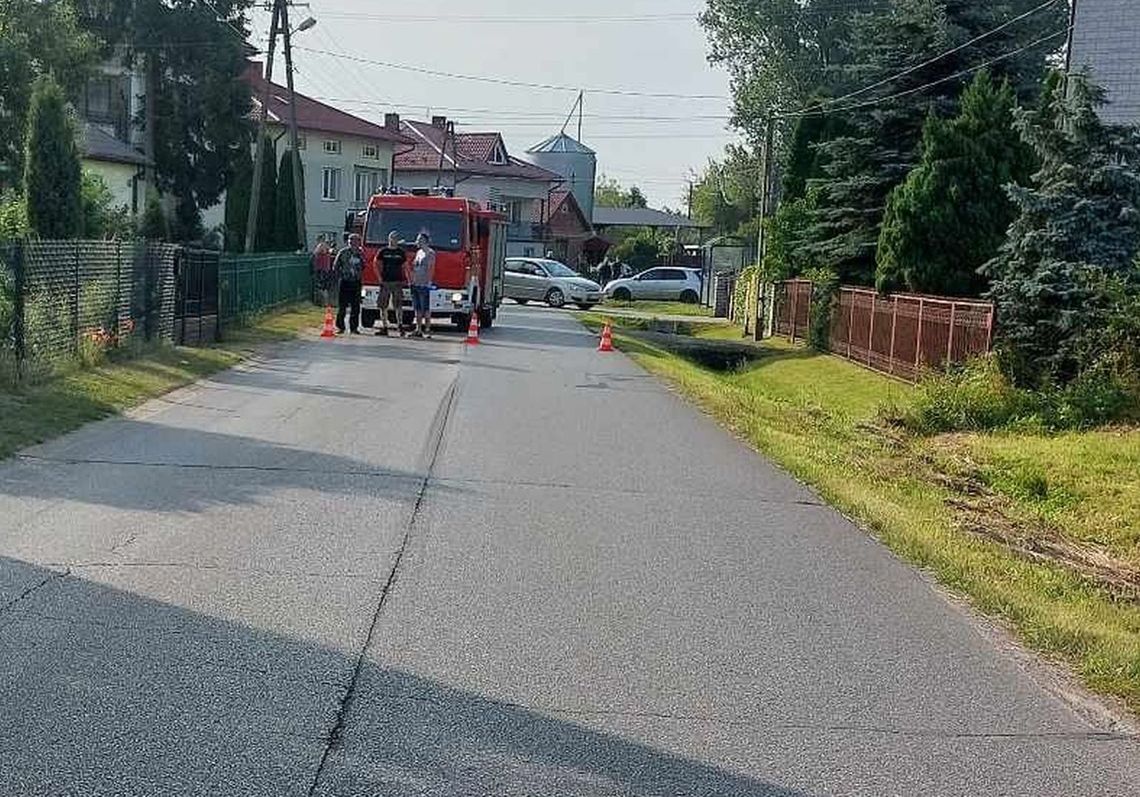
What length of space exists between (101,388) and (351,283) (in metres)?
13.0

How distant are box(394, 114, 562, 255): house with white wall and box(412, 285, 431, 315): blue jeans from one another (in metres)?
55.8

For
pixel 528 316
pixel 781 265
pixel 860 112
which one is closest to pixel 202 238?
pixel 528 316

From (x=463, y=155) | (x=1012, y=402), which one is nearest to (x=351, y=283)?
(x=1012, y=402)

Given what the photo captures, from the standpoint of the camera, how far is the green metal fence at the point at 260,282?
26391 mm

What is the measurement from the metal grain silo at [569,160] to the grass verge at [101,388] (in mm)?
90424

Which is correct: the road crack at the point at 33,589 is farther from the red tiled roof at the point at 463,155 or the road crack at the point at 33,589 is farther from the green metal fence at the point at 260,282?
the red tiled roof at the point at 463,155

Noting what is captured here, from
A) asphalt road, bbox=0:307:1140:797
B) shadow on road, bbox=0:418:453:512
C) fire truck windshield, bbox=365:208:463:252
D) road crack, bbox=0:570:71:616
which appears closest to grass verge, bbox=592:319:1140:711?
asphalt road, bbox=0:307:1140:797

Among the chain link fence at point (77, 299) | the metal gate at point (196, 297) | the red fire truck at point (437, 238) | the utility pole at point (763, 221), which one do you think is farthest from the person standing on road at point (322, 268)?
the chain link fence at point (77, 299)

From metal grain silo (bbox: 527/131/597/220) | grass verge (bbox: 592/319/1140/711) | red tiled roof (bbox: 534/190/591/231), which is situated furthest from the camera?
metal grain silo (bbox: 527/131/597/220)

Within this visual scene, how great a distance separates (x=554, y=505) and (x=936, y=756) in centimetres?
533

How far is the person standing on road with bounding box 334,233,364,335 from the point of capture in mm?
28344

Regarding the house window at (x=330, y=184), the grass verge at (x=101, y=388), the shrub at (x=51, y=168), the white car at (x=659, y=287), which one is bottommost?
the grass verge at (x=101, y=388)

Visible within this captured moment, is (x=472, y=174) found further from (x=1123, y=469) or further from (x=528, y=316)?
(x=1123, y=469)

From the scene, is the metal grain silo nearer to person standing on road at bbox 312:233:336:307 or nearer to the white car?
the white car
